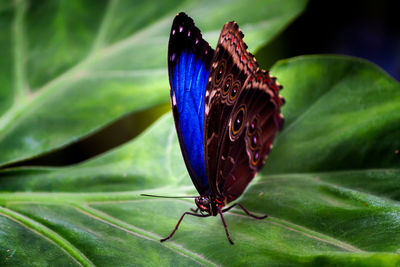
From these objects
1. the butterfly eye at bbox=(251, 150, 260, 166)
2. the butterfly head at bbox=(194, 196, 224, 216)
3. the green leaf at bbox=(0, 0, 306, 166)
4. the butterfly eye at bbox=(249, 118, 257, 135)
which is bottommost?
the butterfly head at bbox=(194, 196, 224, 216)

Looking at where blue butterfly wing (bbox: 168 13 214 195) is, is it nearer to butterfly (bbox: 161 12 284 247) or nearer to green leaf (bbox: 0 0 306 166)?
butterfly (bbox: 161 12 284 247)

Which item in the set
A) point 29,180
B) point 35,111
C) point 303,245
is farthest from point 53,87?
point 303,245

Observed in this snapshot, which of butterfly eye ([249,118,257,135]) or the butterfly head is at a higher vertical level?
butterfly eye ([249,118,257,135])

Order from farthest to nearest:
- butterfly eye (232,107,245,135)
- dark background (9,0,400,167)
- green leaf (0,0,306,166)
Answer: dark background (9,0,400,167) → green leaf (0,0,306,166) → butterfly eye (232,107,245,135)

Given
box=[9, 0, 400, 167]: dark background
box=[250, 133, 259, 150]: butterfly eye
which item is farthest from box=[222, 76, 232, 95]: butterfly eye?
box=[9, 0, 400, 167]: dark background

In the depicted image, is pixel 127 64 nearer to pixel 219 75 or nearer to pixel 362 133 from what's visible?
pixel 219 75

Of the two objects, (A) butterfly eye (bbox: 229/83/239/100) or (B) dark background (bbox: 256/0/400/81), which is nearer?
(A) butterfly eye (bbox: 229/83/239/100)
